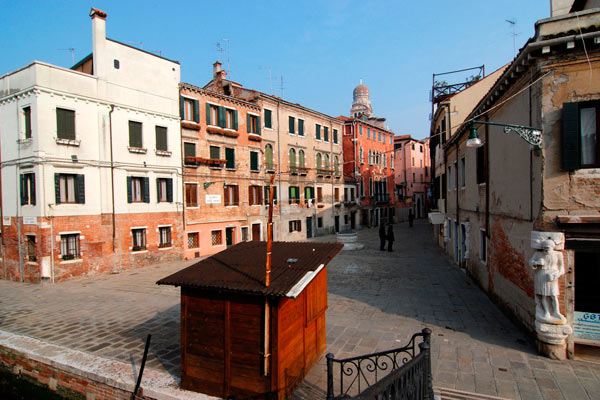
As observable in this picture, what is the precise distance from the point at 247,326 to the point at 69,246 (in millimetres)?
14795

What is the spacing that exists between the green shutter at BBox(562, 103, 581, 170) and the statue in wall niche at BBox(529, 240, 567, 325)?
162 centimetres

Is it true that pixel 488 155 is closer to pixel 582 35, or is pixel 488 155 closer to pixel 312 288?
pixel 582 35

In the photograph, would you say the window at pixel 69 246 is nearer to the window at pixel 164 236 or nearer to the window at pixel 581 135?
the window at pixel 164 236

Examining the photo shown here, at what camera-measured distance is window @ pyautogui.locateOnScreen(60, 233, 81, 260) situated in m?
16.0

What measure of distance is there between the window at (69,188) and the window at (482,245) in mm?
18019

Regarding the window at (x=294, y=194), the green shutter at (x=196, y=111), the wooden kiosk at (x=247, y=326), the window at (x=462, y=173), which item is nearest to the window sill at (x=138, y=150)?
the green shutter at (x=196, y=111)

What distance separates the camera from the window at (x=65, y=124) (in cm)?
1591

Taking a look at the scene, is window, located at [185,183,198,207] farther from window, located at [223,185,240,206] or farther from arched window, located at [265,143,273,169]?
arched window, located at [265,143,273,169]

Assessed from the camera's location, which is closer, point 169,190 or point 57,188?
point 57,188

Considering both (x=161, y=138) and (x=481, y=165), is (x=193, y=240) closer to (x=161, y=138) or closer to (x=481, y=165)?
(x=161, y=138)

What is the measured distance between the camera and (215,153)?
23.0 m

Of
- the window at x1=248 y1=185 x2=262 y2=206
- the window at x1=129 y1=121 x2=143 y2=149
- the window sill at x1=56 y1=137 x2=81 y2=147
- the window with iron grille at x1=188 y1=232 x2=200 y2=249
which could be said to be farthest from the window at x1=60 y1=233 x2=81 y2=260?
the window at x1=248 y1=185 x2=262 y2=206

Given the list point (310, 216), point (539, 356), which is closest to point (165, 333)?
point (539, 356)

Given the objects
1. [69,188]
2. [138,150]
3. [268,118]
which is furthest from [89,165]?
[268,118]
